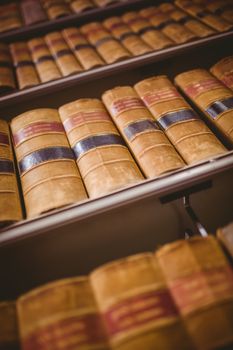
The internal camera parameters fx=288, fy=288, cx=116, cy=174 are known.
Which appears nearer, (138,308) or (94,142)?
(138,308)

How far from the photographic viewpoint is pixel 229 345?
58 centimetres

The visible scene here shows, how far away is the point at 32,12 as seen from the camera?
1.47 m

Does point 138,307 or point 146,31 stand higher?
Result: point 146,31

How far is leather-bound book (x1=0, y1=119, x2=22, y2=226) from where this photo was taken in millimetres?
776

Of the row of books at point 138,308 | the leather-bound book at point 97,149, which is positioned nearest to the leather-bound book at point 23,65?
the leather-bound book at point 97,149

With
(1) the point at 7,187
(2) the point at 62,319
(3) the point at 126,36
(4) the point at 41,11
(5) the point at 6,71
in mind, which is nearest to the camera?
(2) the point at 62,319

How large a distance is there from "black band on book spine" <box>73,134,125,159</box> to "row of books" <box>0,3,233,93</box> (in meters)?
0.37

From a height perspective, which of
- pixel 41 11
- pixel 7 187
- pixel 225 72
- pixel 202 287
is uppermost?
pixel 41 11

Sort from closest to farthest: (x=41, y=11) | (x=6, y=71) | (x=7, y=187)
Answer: (x=7, y=187)
(x=6, y=71)
(x=41, y=11)

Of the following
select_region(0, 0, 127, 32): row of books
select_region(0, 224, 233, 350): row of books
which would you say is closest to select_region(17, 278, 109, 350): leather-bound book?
select_region(0, 224, 233, 350): row of books

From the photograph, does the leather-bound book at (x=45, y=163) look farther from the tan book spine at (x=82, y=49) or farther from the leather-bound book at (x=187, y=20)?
the leather-bound book at (x=187, y=20)

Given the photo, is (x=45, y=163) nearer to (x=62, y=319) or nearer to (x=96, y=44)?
(x=62, y=319)

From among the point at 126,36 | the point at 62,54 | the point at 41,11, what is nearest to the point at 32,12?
the point at 41,11

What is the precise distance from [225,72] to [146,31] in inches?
17.1
